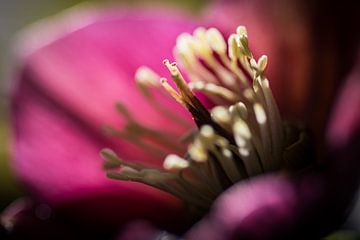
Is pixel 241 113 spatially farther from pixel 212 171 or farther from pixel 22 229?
pixel 22 229

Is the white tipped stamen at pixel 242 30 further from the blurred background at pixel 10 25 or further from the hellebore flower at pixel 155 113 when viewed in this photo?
the blurred background at pixel 10 25

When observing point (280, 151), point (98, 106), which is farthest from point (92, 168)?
point (280, 151)

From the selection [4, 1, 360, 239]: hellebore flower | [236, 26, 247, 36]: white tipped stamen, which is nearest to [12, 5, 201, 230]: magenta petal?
[4, 1, 360, 239]: hellebore flower

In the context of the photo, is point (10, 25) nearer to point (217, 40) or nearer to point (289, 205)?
point (217, 40)

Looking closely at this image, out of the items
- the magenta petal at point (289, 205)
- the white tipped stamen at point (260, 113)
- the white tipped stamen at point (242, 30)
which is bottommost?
the magenta petal at point (289, 205)

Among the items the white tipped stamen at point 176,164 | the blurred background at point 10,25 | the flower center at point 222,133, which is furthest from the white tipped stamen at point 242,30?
the blurred background at point 10,25

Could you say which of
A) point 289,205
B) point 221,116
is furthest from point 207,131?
point 289,205

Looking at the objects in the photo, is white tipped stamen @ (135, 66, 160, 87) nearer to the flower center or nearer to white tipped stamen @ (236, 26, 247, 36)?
Answer: the flower center
